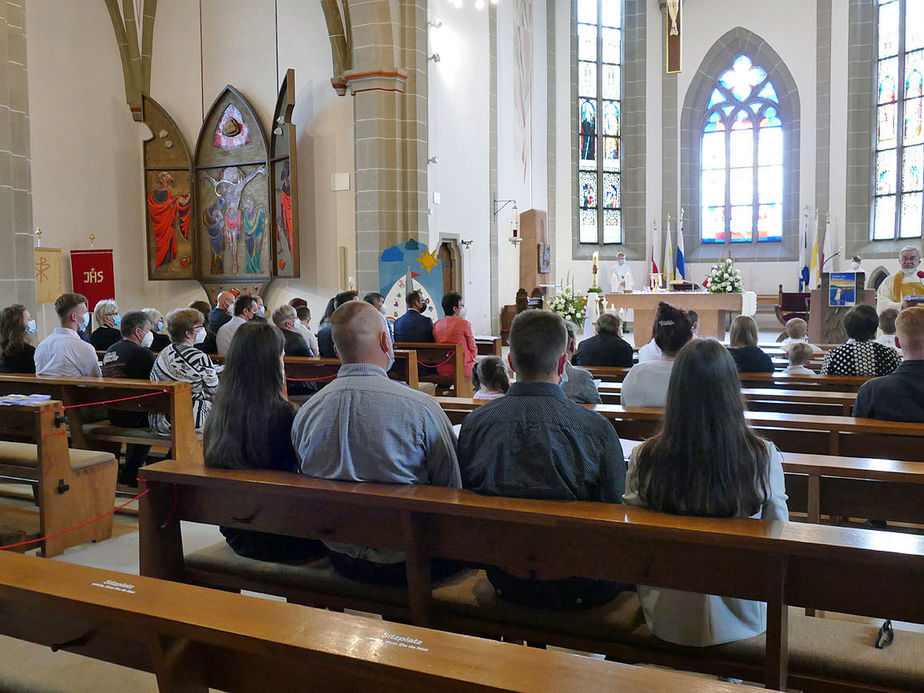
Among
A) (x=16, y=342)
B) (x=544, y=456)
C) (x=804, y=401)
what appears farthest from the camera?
(x=16, y=342)

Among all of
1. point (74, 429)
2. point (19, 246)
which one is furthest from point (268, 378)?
point (19, 246)

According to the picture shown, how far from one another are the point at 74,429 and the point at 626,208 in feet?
50.2

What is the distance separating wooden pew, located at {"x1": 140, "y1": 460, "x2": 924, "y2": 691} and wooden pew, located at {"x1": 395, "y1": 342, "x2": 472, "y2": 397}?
5194mm

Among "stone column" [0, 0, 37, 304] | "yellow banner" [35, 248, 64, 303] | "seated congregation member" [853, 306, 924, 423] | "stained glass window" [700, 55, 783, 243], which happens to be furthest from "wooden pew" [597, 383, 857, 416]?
"stained glass window" [700, 55, 783, 243]

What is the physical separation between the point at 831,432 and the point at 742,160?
16224mm

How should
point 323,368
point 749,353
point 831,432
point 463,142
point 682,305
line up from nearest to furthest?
point 831,432, point 749,353, point 323,368, point 682,305, point 463,142

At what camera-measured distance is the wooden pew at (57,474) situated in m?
4.20

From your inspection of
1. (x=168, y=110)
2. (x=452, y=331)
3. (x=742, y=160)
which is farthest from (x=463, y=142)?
(x=742, y=160)

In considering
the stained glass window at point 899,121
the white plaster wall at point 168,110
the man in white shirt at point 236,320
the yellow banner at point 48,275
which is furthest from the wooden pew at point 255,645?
the stained glass window at point 899,121

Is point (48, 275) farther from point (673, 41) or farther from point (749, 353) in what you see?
point (673, 41)

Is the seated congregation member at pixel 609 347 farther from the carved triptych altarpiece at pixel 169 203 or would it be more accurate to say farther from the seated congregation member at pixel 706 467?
the carved triptych altarpiece at pixel 169 203

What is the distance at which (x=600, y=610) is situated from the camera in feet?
7.79

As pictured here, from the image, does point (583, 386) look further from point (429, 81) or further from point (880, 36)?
point (880, 36)

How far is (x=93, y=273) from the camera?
38.4 ft
